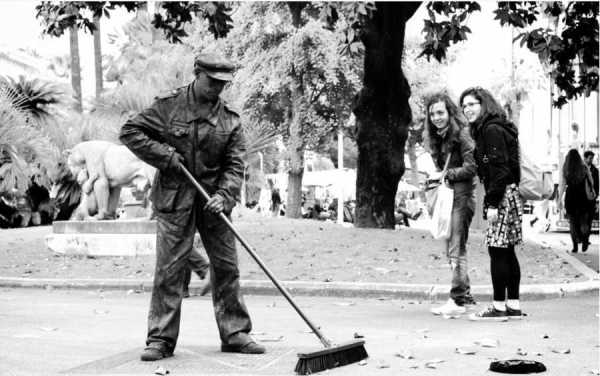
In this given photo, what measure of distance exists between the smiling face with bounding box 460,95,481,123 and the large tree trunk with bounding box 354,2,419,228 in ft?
27.9

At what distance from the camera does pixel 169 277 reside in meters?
6.50

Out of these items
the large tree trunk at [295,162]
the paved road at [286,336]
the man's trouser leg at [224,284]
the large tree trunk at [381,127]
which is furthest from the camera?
the large tree trunk at [295,162]

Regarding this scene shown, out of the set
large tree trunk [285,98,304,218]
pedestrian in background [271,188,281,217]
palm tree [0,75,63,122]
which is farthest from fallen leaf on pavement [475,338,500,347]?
pedestrian in background [271,188,281,217]

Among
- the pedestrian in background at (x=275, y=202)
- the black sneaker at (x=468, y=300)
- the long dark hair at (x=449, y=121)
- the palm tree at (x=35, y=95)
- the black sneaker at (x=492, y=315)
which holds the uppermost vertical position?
the palm tree at (x=35, y=95)

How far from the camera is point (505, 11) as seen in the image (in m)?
15.0

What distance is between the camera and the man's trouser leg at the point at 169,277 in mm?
6445

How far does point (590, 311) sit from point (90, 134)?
19.0 meters

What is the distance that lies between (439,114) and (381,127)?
8.28 metres

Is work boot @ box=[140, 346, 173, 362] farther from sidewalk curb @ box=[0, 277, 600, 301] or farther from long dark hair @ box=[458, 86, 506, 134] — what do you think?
sidewalk curb @ box=[0, 277, 600, 301]

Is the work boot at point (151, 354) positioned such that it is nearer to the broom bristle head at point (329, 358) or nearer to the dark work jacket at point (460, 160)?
the broom bristle head at point (329, 358)

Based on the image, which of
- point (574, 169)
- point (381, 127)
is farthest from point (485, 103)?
point (574, 169)

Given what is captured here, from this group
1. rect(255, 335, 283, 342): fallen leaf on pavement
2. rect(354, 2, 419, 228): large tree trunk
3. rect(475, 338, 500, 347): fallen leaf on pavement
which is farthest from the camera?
rect(354, 2, 419, 228): large tree trunk

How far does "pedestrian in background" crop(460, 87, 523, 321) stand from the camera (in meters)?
8.27

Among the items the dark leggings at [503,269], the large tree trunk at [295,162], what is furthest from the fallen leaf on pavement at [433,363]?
the large tree trunk at [295,162]
